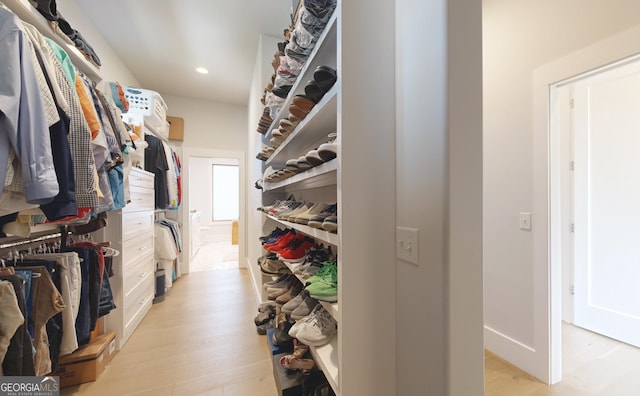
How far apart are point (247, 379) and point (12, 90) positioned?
1763 mm

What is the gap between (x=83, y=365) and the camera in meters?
1.49

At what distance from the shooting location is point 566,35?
1.42 meters

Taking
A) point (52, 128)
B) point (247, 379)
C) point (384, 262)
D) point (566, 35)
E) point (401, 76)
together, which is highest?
point (566, 35)

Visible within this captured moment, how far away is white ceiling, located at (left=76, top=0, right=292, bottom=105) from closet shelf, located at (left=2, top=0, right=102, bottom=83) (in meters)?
0.92

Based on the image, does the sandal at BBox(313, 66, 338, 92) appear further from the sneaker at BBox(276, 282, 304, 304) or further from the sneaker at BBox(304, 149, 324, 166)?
the sneaker at BBox(276, 282, 304, 304)

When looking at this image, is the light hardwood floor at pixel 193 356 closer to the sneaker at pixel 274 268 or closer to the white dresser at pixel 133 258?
the white dresser at pixel 133 258

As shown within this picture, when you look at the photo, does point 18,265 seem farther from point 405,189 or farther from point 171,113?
point 171,113

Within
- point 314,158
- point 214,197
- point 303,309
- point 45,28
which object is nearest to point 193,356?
point 303,309

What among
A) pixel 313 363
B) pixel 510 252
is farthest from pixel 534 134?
pixel 313 363

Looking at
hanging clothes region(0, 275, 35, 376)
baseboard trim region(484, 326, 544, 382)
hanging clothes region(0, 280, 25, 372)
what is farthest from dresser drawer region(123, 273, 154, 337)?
baseboard trim region(484, 326, 544, 382)

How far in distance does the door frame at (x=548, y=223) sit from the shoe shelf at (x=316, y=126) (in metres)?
1.38

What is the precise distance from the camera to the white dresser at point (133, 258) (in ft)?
6.19

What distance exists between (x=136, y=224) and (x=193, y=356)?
1.30m

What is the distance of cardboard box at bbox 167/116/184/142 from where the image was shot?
12.0 ft
